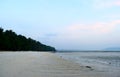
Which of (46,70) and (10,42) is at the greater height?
(10,42)

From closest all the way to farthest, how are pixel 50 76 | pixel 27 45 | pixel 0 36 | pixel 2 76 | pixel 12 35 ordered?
1. pixel 2 76
2. pixel 50 76
3. pixel 0 36
4. pixel 12 35
5. pixel 27 45

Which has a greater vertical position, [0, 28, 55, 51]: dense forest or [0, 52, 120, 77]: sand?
[0, 28, 55, 51]: dense forest

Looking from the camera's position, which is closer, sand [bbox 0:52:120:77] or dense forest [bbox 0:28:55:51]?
sand [bbox 0:52:120:77]

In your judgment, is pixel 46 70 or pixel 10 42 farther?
pixel 10 42

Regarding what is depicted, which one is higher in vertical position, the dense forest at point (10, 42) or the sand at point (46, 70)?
the dense forest at point (10, 42)

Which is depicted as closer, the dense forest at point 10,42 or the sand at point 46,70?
the sand at point 46,70

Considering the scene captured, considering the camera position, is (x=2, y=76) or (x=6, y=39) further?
(x=6, y=39)

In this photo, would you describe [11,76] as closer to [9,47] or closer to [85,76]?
[85,76]

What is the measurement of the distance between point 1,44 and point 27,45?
146 feet

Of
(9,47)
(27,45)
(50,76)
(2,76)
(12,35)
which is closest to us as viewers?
(2,76)

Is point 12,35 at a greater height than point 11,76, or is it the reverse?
point 12,35

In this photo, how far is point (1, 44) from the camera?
379 ft

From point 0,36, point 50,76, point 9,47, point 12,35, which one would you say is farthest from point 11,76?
point 12,35

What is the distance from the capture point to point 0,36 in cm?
11350
